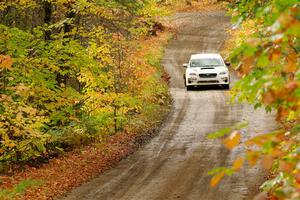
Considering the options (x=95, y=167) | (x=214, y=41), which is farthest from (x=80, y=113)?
(x=214, y=41)

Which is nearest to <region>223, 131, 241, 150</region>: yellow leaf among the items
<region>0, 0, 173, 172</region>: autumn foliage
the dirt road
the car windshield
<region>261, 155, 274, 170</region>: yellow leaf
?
<region>261, 155, 274, 170</region>: yellow leaf

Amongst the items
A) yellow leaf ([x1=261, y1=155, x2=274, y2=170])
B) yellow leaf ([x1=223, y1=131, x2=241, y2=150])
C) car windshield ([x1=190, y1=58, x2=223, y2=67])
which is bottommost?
yellow leaf ([x1=261, y1=155, x2=274, y2=170])

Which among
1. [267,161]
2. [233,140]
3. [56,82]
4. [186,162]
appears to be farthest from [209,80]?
[267,161]

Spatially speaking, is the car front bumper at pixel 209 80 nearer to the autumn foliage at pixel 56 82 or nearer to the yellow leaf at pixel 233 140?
the autumn foliage at pixel 56 82

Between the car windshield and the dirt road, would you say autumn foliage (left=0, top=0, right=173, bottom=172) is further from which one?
the car windshield

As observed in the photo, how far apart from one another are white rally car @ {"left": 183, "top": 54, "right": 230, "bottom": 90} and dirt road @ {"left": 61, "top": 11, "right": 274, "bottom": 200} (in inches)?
19.4

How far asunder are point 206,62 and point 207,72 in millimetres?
975

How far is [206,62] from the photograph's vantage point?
25859mm

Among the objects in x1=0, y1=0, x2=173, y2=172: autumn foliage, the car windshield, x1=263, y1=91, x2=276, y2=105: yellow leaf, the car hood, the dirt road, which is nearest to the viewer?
x1=263, y1=91, x2=276, y2=105: yellow leaf

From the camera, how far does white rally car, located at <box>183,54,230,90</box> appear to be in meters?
25.0

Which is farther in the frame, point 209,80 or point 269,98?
point 209,80

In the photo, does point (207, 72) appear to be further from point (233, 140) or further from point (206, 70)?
point (233, 140)

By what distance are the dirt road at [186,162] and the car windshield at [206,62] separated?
1312 mm

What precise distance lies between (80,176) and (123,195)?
6.92 ft
